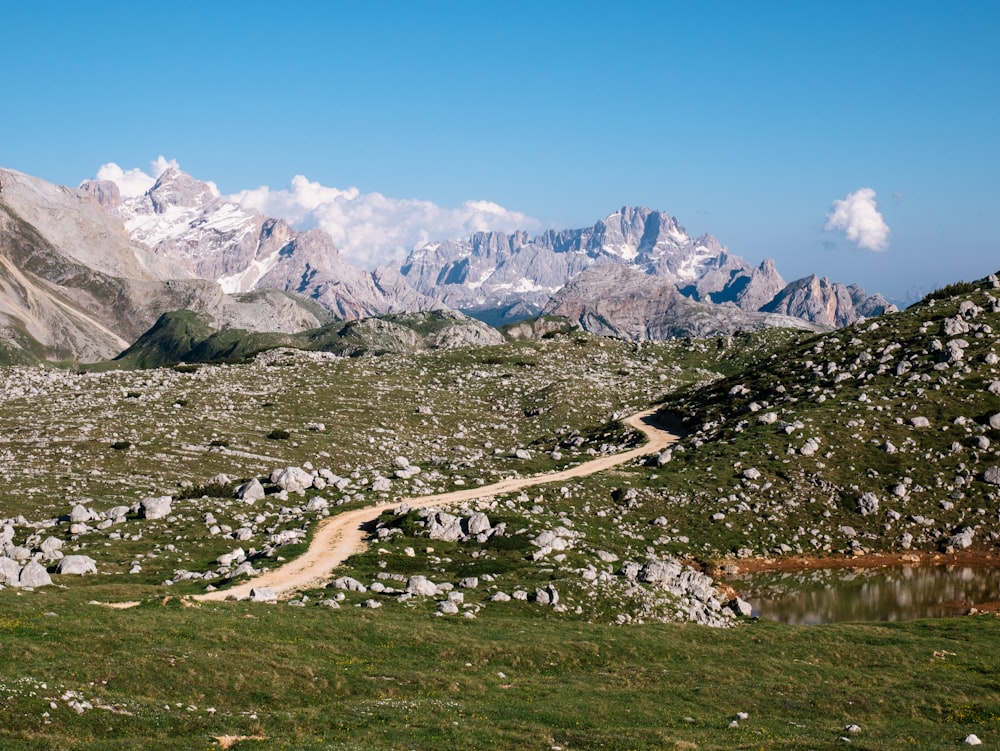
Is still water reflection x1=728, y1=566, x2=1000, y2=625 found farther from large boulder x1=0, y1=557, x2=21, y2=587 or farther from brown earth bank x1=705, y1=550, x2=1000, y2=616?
large boulder x1=0, y1=557, x2=21, y2=587

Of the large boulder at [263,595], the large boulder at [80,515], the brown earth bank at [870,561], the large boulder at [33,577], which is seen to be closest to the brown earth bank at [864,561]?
the brown earth bank at [870,561]

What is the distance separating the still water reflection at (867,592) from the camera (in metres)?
56.2

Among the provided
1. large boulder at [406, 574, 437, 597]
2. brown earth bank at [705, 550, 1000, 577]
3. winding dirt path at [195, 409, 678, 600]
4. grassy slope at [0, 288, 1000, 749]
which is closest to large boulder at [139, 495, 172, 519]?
grassy slope at [0, 288, 1000, 749]

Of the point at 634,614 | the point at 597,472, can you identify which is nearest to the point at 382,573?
the point at 634,614

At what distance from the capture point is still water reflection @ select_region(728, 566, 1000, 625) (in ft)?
184

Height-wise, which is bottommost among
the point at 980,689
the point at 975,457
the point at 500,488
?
the point at 980,689

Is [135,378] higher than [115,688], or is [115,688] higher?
[135,378]

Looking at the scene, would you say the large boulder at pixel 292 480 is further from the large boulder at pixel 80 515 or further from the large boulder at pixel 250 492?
the large boulder at pixel 80 515

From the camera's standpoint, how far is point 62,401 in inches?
3688

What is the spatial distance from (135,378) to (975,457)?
102m

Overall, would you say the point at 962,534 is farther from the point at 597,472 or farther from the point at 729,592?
the point at 597,472

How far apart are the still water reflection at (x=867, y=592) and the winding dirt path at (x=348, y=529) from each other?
2087 cm

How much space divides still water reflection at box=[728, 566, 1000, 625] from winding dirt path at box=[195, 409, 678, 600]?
2087cm

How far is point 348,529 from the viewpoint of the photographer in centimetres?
5916
